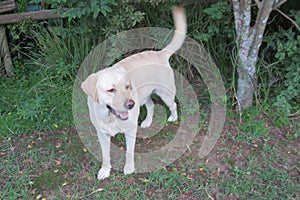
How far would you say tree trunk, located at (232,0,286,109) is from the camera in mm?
2904

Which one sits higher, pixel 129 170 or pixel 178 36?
pixel 178 36

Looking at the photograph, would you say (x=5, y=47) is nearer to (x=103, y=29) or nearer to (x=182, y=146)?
(x=103, y=29)

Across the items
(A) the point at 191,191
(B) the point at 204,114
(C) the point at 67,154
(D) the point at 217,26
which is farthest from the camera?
(D) the point at 217,26

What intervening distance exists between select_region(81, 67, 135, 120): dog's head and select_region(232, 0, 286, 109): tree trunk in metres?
1.30

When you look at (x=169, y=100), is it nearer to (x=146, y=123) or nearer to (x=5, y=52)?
(x=146, y=123)

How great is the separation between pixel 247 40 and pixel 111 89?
1464 mm

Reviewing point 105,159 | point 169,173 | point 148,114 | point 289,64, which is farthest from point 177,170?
point 289,64

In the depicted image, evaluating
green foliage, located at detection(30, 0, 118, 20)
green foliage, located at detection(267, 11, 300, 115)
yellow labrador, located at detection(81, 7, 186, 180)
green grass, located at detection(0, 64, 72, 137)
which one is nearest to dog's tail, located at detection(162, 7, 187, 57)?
yellow labrador, located at detection(81, 7, 186, 180)

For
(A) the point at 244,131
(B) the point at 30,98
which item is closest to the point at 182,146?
(A) the point at 244,131

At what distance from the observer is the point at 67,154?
3.00 m

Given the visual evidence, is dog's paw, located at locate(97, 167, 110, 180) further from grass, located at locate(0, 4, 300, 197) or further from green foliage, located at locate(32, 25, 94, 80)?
green foliage, located at locate(32, 25, 94, 80)

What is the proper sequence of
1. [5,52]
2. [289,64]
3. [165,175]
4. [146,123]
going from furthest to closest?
[5,52] < [289,64] < [146,123] < [165,175]

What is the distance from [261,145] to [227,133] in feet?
1.01

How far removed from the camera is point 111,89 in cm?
219
